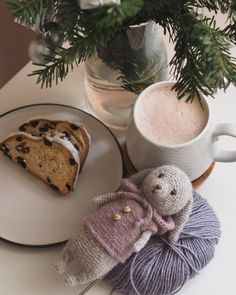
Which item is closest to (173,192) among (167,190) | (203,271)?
(167,190)

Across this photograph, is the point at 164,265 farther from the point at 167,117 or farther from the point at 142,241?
the point at 167,117

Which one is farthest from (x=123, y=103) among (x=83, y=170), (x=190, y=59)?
(x=190, y=59)

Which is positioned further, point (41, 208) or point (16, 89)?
point (16, 89)

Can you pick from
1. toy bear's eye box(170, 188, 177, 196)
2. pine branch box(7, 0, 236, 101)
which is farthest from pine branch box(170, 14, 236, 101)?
toy bear's eye box(170, 188, 177, 196)

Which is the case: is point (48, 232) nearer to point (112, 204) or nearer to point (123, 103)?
point (112, 204)

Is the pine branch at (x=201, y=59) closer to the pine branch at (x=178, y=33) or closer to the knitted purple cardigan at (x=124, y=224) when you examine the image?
the pine branch at (x=178, y=33)
